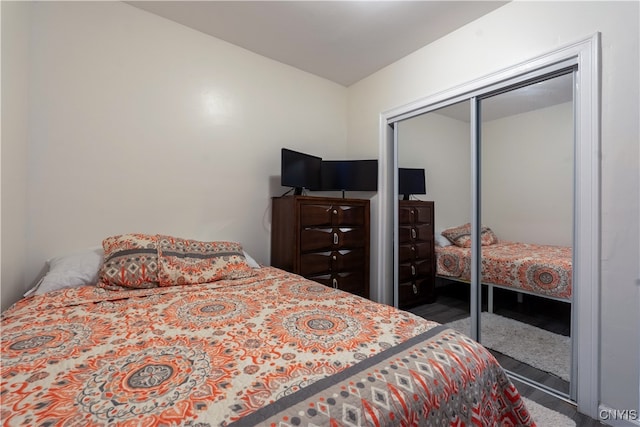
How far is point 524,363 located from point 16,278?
11.1 ft

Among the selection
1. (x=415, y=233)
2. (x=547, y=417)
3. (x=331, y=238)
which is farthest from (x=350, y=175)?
(x=547, y=417)

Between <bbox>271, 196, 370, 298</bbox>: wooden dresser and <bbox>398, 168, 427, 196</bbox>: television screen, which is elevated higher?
<bbox>398, 168, 427, 196</bbox>: television screen

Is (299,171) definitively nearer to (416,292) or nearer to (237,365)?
(416,292)

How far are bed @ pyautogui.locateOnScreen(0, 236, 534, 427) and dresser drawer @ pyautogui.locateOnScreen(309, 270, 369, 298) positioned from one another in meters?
1.06

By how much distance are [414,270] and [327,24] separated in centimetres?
240

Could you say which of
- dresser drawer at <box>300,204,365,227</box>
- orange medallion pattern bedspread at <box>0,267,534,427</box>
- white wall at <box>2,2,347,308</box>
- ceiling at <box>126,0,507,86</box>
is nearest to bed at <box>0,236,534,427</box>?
orange medallion pattern bedspread at <box>0,267,534,427</box>

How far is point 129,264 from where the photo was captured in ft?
5.41

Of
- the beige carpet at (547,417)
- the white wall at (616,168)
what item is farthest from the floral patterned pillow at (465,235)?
the beige carpet at (547,417)

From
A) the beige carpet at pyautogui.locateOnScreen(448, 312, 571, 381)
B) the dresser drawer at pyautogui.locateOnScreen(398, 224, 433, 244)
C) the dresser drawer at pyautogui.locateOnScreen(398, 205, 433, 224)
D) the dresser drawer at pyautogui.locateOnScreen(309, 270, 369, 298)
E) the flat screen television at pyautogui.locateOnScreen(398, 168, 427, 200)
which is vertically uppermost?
the flat screen television at pyautogui.locateOnScreen(398, 168, 427, 200)

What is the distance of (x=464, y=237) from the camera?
2.28 meters

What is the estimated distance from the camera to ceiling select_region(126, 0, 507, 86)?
204cm

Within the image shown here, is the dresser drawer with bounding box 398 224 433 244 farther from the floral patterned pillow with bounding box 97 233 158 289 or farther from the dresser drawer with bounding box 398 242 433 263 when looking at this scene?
the floral patterned pillow with bounding box 97 233 158 289

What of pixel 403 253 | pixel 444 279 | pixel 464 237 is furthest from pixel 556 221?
pixel 403 253

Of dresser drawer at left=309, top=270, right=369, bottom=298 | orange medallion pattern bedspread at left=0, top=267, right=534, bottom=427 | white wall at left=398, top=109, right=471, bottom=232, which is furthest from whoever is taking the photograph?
dresser drawer at left=309, top=270, right=369, bottom=298
